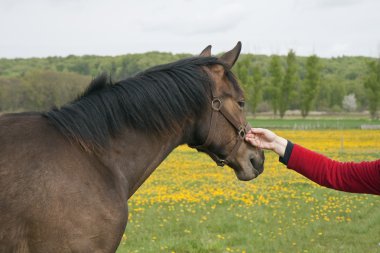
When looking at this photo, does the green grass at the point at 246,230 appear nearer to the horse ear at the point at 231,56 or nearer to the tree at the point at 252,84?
the horse ear at the point at 231,56

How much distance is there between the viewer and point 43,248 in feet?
8.28

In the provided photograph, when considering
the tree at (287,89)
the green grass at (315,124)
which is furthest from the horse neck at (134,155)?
the tree at (287,89)

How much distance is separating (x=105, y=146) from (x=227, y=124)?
101 centimetres

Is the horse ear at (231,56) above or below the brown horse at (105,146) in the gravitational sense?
above

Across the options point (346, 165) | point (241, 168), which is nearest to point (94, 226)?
point (241, 168)

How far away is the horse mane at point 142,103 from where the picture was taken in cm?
298

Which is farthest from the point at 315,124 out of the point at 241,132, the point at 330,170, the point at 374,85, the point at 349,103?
the point at 349,103

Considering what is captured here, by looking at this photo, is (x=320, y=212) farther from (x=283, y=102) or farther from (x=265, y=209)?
(x=283, y=102)

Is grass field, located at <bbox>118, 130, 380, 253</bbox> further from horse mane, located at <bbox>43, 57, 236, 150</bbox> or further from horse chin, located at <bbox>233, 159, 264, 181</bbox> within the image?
horse mane, located at <bbox>43, 57, 236, 150</bbox>

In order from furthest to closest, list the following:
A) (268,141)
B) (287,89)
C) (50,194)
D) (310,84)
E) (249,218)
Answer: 1. (287,89)
2. (310,84)
3. (249,218)
4. (268,141)
5. (50,194)

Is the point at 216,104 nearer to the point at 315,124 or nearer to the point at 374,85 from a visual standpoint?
the point at 315,124

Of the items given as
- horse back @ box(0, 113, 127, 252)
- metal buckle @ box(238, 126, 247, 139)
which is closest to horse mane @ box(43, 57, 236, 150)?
horse back @ box(0, 113, 127, 252)

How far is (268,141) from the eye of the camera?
369 cm

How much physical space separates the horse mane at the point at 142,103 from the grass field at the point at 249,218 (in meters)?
4.02
